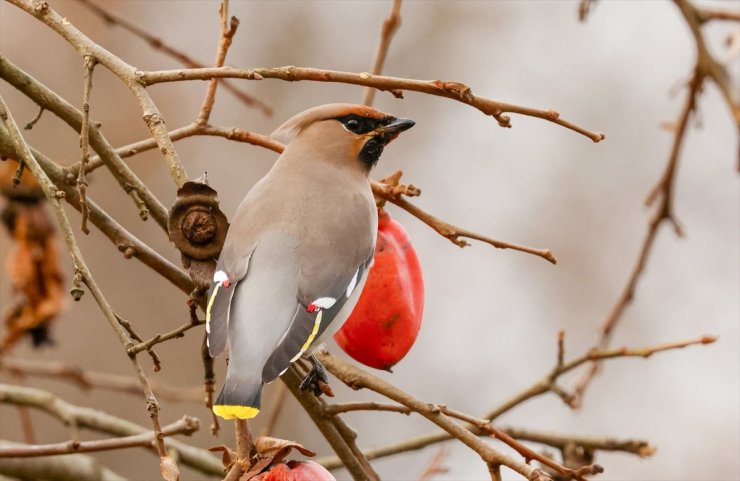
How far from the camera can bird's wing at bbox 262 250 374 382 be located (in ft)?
5.55

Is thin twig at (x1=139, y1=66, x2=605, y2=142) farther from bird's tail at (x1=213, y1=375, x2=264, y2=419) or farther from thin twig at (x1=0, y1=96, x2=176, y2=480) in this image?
bird's tail at (x1=213, y1=375, x2=264, y2=419)

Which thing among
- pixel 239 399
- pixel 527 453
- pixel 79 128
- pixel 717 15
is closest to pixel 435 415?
pixel 527 453

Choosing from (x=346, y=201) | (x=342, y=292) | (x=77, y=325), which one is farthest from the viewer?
(x=77, y=325)

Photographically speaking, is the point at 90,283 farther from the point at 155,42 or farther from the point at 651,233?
the point at 651,233

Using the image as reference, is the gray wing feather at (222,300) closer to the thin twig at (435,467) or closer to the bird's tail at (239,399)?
the bird's tail at (239,399)

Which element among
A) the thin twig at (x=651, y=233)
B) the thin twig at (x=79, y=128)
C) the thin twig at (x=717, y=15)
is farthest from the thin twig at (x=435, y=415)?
the thin twig at (x=717, y=15)

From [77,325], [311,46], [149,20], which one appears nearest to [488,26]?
[311,46]

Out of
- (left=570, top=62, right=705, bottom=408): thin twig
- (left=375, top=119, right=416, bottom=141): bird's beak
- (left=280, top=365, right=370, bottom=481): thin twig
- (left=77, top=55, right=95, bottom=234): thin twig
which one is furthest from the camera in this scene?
(left=570, top=62, right=705, bottom=408): thin twig

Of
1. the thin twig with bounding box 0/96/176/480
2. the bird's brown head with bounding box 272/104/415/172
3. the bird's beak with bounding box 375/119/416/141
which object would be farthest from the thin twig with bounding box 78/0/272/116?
the thin twig with bounding box 0/96/176/480

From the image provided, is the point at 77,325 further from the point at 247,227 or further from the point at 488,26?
the point at 247,227

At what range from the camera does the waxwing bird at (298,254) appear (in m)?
1.68

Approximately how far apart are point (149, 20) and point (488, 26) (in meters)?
2.42

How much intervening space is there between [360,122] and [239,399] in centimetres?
80

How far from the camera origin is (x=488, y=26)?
8.37 meters
